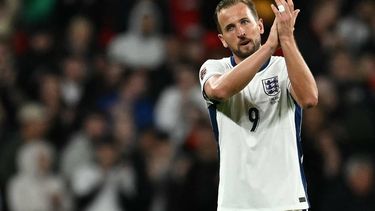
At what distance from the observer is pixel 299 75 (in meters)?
4.96

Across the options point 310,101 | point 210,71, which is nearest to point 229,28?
point 210,71

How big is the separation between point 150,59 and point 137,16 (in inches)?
29.6

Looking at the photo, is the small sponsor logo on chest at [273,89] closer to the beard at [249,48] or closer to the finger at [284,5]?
the beard at [249,48]

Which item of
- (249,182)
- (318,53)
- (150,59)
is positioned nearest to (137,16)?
(150,59)

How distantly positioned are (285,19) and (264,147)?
772 mm

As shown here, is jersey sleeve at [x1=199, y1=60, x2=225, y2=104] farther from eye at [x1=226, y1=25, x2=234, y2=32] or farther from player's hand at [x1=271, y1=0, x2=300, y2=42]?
player's hand at [x1=271, y1=0, x2=300, y2=42]

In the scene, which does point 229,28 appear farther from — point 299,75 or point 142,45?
point 142,45

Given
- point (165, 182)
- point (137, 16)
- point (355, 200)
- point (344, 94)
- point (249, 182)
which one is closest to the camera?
point (249, 182)

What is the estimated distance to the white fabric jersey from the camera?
5.26m

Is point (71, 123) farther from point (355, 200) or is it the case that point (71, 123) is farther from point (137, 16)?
point (355, 200)

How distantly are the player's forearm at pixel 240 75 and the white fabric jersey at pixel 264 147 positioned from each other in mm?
250

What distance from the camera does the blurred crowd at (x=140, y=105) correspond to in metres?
9.94

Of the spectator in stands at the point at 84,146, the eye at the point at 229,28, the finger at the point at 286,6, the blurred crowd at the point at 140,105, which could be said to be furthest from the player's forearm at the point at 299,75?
the spectator in stands at the point at 84,146

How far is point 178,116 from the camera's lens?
36.8 feet
